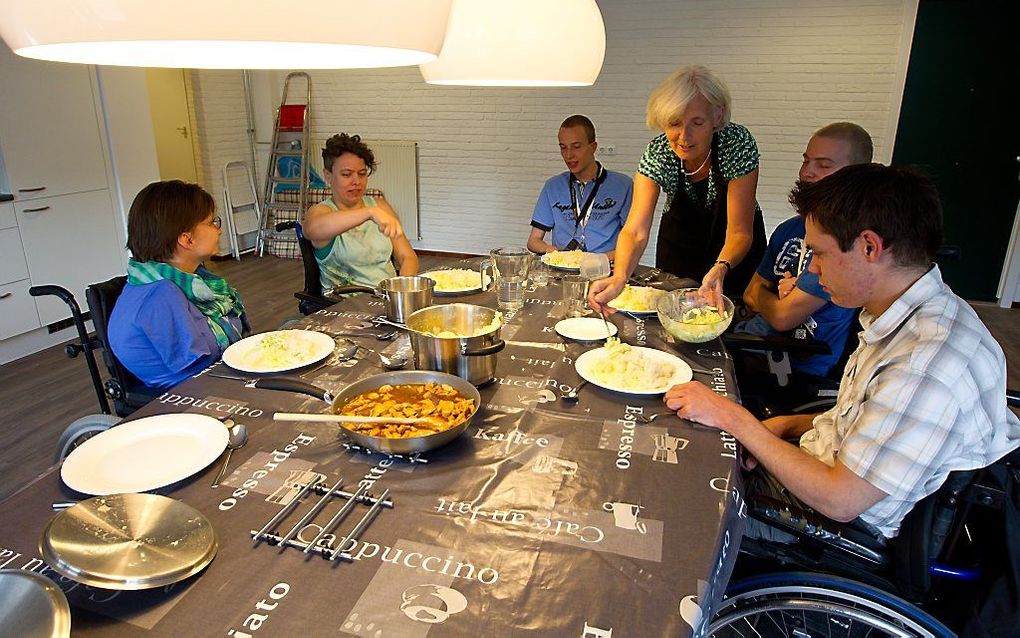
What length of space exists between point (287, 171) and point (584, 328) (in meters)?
5.72

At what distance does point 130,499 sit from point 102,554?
0.14 metres

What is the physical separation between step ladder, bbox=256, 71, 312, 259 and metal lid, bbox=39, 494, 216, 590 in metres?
5.93

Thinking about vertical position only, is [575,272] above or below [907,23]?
below

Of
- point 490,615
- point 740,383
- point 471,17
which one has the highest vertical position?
point 471,17

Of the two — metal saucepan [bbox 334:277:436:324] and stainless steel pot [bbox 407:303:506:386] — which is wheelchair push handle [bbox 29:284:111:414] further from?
stainless steel pot [bbox 407:303:506:386]

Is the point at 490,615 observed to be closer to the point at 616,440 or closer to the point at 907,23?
the point at 616,440

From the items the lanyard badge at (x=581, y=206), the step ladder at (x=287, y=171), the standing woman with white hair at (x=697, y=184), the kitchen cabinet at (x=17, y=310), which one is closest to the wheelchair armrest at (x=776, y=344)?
the standing woman with white hair at (x=697, y=184)

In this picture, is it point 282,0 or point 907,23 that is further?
point 907,23

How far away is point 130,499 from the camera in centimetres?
106

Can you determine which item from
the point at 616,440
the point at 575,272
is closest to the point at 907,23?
the point at 575,272

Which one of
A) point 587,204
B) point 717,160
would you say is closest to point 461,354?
point 717,160

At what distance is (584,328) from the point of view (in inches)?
83.4

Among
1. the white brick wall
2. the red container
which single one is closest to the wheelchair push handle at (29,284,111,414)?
the white brick wall

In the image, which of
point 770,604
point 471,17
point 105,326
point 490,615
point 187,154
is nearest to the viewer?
point 490,615
